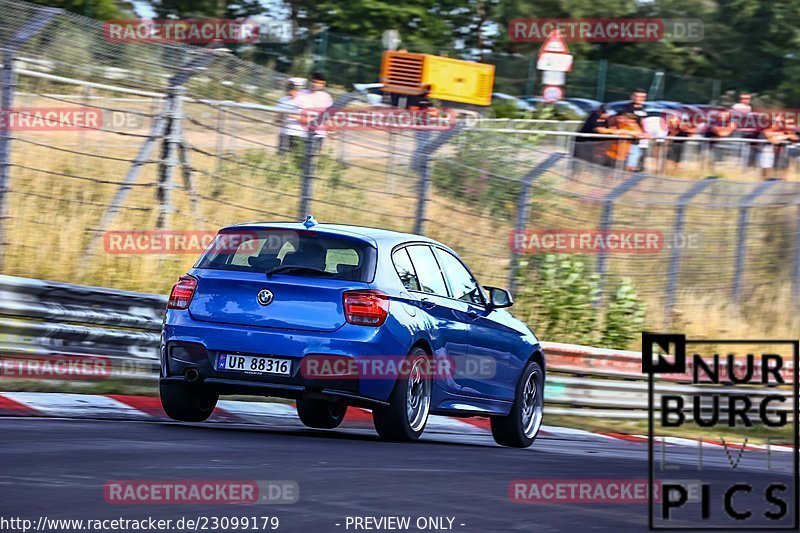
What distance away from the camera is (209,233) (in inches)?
631

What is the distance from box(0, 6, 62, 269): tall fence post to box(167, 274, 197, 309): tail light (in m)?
3.87

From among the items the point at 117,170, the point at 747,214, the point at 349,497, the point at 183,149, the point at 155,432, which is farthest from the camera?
the point at 747,214

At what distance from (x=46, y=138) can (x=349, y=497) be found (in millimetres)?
10309

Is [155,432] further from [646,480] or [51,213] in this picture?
[51,213]

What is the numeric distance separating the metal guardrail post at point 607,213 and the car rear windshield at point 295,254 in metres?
9.85

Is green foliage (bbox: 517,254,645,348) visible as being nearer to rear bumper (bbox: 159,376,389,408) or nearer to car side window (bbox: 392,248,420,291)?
car side window (bbox: 392,248,420,291)

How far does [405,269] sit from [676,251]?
1133 centimetres

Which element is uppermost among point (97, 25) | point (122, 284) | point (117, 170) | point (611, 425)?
point (97, 25)

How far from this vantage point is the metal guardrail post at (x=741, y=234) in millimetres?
21484

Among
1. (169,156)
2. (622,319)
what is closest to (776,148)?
(622,319)

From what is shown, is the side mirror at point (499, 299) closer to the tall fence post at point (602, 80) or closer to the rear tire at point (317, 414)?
the rear tire at point (317, 414)

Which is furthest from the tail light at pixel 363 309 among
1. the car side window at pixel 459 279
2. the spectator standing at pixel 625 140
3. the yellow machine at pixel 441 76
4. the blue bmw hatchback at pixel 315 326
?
the yellow machine at pixel 441 76

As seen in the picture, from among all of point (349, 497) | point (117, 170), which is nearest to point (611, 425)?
point (117, 170)

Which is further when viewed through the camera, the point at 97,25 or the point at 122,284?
the point at 122,284
